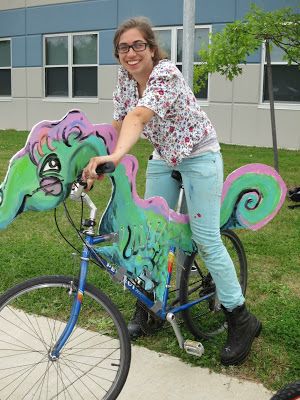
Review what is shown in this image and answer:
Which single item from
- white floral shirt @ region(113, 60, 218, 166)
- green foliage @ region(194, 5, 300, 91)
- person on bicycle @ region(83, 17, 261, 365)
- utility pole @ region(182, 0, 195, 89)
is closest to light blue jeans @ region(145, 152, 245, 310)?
person on bicycle @ region(83, 17, 261, 365)

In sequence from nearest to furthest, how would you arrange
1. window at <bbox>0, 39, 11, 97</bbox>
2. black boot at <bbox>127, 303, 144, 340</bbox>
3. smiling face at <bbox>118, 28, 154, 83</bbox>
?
smiling face at <bbox>118, 28, 154, 83</bbox> → black boot at <bbox>127, 303, 144, 340</bbox> → window at <bbox>0, 39, 11, 97</bbox>

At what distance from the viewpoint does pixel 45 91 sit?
14867 mm

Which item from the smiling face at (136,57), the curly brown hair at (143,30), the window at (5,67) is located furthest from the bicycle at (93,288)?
the window at (5,67)

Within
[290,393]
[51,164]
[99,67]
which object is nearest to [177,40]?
[99,67]

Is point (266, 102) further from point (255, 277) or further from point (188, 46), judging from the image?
point (188, 46)

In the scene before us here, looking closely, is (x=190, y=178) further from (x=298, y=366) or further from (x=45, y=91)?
(x=45, y=91)

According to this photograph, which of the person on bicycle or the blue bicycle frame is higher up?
the person on bicycle

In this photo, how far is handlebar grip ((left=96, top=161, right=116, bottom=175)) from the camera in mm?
2279

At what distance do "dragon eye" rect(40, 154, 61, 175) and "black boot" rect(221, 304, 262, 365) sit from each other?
4.35 ft

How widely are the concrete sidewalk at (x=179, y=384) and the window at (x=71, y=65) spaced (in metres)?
11.6

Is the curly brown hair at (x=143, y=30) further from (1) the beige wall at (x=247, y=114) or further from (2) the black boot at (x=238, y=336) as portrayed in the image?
(1) the beige wall at (x=247, y=114)

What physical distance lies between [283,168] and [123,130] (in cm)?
670

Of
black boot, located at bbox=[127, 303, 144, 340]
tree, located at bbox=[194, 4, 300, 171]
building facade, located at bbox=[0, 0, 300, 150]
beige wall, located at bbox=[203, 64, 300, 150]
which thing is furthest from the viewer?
building facade, located at bbox=[0, 0, 300, 150]

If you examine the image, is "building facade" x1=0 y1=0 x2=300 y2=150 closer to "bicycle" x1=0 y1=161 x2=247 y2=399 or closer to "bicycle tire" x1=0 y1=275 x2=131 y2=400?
"bicycle" x1=0 y1=161 x2=247 y2=399
